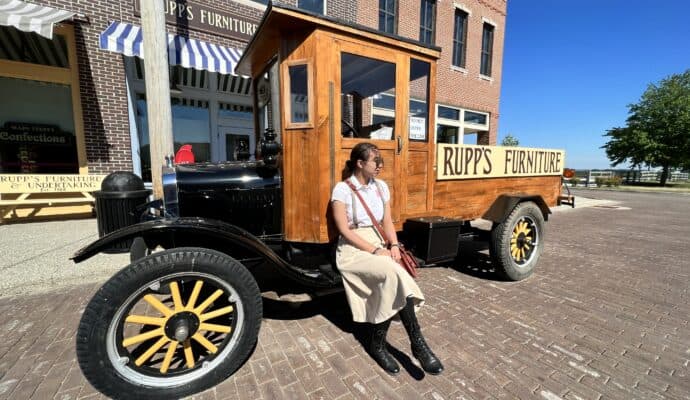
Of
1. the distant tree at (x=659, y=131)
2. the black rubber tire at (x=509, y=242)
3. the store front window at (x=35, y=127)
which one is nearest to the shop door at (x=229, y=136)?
the store front window at (x=35, y=127)

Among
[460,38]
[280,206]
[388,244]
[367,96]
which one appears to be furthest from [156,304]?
[460,38]

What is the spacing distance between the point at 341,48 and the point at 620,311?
11.9ft

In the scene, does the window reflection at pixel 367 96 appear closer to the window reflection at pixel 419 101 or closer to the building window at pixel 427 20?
the window reflection at pixel 419 101

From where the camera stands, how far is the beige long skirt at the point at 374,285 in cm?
199

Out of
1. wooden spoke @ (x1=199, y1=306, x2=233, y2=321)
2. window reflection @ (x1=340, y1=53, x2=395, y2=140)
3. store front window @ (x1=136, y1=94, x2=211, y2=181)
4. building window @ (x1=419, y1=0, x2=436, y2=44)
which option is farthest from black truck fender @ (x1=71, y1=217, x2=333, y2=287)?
building window @ (x1=419, y1=0, x2=436, y2=44)

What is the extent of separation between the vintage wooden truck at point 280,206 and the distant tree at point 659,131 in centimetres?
3415

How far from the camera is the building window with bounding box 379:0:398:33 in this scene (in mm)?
9945

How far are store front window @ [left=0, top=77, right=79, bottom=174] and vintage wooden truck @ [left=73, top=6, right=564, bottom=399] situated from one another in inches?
280

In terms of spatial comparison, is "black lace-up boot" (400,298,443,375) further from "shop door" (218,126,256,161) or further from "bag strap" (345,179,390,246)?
"shop door" (218,126,256,161)

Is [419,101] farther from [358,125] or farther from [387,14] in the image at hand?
[387,14]

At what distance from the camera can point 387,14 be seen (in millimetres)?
10023

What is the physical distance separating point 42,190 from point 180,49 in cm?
397

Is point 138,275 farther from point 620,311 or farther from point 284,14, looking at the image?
point 620,311

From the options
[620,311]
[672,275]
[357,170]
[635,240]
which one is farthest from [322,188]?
[635,240]
